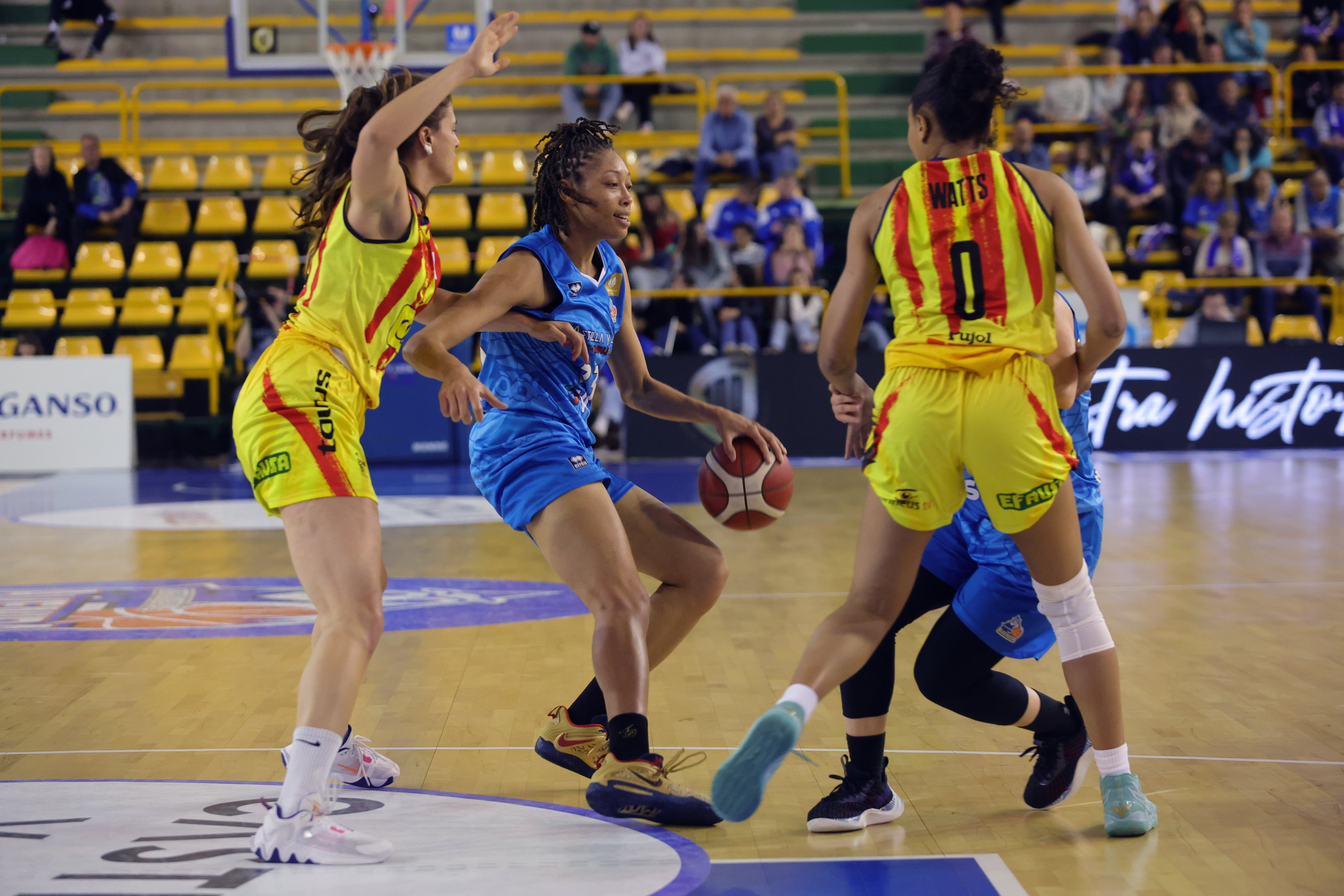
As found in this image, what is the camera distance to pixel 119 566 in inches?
303

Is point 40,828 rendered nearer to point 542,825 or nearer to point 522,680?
point 542,825

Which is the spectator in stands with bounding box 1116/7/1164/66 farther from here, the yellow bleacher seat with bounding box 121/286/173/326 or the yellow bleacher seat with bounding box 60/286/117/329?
the yellow bleacher seat with bounding box 60/286/117/329

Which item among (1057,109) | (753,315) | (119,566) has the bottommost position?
(119,566)

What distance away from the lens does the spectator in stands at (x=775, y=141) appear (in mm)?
15859

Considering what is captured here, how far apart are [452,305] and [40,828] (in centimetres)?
161

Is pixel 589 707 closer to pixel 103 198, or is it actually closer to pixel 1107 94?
pixel 103 198

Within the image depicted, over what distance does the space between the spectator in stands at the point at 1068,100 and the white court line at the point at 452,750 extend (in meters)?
14.0

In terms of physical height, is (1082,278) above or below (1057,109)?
below

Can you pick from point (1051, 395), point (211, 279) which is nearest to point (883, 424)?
point (1051, 395)

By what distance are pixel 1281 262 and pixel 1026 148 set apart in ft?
9.96

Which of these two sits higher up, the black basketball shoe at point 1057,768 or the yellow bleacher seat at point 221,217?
the yellow bleacher seat at point 221,217

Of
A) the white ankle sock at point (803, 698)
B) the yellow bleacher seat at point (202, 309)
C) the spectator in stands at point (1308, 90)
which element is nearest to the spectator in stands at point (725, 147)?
the yellow bleacher seat at point (202, 309)

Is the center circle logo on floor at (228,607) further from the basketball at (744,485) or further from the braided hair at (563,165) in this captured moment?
the braided hair at (563,165)

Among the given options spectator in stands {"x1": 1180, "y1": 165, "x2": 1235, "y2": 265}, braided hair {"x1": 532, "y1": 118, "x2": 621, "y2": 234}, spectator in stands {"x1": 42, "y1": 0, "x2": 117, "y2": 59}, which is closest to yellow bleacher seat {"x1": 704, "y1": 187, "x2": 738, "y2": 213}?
spectator in stands {"x1": 1180, "y1": 165, "x2": 1235, "y2": 265}
